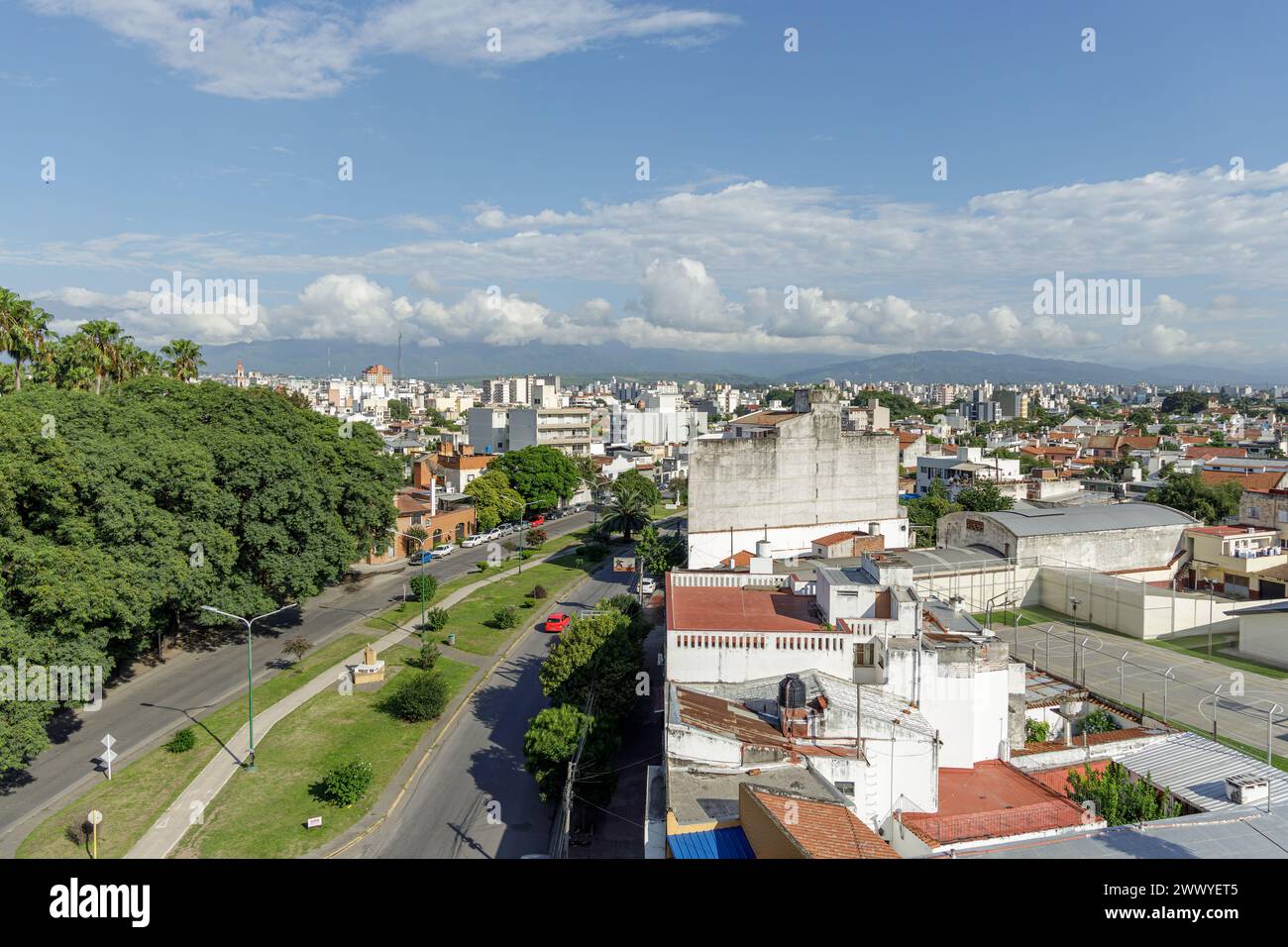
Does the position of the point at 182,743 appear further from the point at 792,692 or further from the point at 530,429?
the point at 530,429

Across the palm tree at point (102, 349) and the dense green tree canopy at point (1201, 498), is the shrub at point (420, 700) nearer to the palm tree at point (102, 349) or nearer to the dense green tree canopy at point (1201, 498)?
the palm tree at point (102, 349)

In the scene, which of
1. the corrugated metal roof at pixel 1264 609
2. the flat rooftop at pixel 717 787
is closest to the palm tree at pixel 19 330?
the flat rooftop at pixel 717 787

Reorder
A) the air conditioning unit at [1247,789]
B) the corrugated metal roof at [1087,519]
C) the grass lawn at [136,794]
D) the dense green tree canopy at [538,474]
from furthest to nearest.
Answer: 1. the dense green tree canopy at [538,474]
2. the corrugated metal roof at [1087,519]
3. the grass lawn at [136,794]
4. the air conditioning unit at [1247,789]

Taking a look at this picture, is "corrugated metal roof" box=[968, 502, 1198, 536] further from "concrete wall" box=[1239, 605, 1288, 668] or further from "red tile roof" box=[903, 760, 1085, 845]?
"red tile roof" box=[903, 760, 1085, 845]

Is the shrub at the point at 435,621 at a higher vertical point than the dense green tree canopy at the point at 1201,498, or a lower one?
lower

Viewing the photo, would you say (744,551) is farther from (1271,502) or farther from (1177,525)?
Result: (1271,502)
